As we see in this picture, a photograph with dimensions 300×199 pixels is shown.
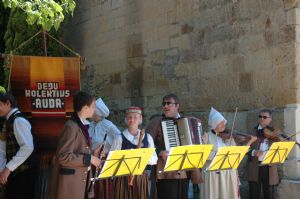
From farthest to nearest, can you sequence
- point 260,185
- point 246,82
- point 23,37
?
point 23,37, point 246,82, point 260,185

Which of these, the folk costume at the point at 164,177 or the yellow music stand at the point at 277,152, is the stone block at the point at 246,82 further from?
the folk costume at the point at 164,177

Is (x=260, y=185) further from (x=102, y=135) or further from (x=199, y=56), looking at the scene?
(x=199, y=56)

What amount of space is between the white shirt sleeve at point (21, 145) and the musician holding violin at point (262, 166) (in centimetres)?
312

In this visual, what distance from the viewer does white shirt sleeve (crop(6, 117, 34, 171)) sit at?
214 inches

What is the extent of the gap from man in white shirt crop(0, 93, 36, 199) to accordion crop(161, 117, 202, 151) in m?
1.60

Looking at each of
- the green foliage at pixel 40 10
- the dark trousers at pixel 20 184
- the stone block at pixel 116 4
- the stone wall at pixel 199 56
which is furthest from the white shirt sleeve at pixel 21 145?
the stone block at pixel 116 4

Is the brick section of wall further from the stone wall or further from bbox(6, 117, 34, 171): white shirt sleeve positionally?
bbox(6, 117, 34, 171): white shirt sleeve

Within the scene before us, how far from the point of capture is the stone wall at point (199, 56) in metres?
7.46

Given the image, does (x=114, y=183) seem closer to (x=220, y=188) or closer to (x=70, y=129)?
(x=70, y=129)

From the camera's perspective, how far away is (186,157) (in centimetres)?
562

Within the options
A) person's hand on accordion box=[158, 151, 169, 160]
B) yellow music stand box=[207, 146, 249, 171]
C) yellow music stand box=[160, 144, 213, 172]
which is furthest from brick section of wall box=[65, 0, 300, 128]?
person's hand on accordion box=[158, 151, 169, 160]

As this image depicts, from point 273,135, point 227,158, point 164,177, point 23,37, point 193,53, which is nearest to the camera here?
point 227,158

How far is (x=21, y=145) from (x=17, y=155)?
0.11 metres

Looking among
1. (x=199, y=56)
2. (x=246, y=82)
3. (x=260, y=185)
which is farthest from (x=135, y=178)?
(x=199, y=56)
